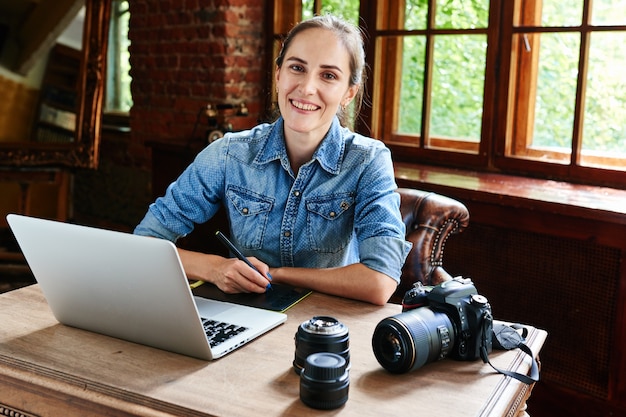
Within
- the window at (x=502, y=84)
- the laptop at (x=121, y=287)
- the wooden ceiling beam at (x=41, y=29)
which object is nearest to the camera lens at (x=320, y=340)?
the laptop at (x=121, y=287)

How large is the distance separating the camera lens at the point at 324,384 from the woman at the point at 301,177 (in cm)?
80

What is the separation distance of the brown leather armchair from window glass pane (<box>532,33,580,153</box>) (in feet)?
3.43

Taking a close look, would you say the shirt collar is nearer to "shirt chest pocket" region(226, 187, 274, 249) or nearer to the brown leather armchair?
"shirt chest pocket" region(226, 187, 274, 249)

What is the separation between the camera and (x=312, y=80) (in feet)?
6.71

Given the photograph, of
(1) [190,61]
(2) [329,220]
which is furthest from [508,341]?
(1) [190,61]

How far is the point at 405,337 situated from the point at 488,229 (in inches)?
64.2

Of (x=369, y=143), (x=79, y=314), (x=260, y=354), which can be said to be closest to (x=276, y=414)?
(x=260, y=354)

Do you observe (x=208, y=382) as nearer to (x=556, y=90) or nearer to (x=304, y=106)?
(x=304, y=106)

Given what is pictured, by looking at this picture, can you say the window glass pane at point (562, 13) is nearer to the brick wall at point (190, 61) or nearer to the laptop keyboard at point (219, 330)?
the brick wall at point (190, 61)

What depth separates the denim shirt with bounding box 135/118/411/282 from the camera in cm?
204

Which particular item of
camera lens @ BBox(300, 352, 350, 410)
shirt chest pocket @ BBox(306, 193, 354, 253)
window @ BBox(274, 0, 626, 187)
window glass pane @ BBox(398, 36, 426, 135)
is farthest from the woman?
window glass pane @ BBox(398, 36, 426, 135)

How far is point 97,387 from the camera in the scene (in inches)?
49.3

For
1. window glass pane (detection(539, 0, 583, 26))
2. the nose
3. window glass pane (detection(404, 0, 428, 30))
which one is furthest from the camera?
window glass pane (detection(404, 0, 428, 30))

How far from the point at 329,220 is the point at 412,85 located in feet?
5.35
